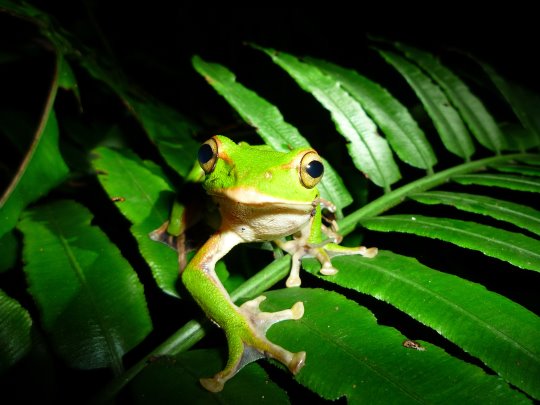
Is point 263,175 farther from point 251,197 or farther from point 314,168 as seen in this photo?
point 314,168

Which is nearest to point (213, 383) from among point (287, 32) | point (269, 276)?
point (269, 276)

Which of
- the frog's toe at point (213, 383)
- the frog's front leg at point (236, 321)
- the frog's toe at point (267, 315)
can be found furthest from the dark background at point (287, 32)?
the frog's toe at point (213, 383)

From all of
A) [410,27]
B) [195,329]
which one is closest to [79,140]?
[195,329]

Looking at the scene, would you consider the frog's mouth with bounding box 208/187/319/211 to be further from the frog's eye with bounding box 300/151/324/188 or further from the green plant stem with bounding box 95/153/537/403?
the green plant stem with bounding box 95/153/537/403

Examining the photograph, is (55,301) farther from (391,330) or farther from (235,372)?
(391,330)

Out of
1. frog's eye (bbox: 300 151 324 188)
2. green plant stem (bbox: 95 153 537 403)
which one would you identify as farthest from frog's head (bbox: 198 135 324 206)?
green plant stem (bbox: 95 153 537 403)

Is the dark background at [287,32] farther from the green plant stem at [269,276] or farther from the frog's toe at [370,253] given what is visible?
the frog's toe at [370,253]
